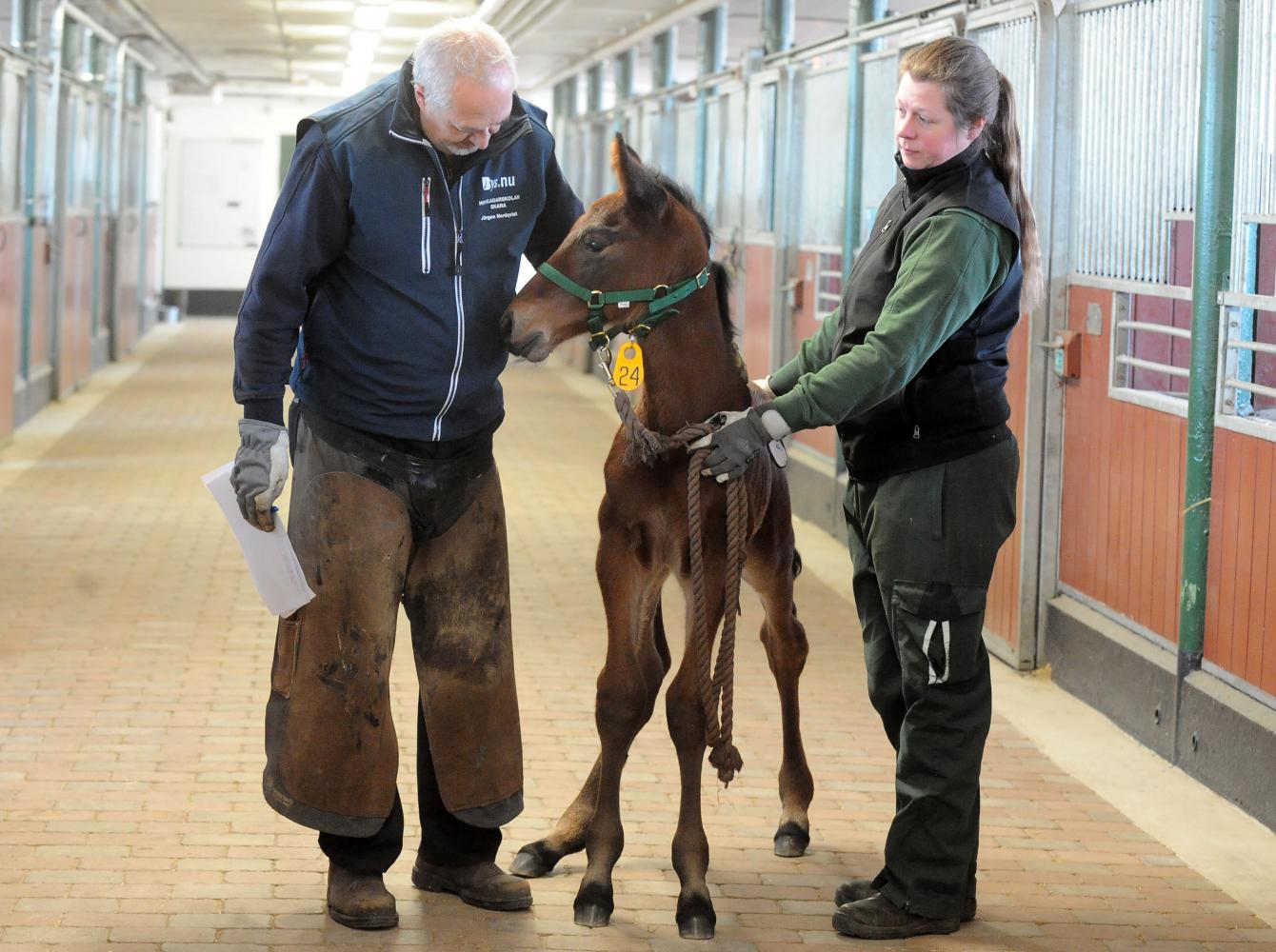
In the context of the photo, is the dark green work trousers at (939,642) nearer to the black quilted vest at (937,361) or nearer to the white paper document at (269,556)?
the black quilted vest at (937,361)

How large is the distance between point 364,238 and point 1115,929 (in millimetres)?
2094

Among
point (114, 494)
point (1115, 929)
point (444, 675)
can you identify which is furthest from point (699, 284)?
point (114, 494)

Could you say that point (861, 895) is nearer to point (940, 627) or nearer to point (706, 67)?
point (940, 627)

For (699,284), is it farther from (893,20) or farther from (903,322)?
(893,20)

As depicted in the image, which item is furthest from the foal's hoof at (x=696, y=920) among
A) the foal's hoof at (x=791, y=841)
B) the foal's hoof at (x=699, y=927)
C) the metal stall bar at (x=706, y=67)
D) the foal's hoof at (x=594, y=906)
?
the metal stall bar at (x=706, y=67)

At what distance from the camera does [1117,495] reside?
530 centimetres

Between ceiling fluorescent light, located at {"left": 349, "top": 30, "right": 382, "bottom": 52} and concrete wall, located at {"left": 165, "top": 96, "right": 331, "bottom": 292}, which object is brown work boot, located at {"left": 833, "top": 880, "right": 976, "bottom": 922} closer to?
ceiling fluorescent light, located at {"left": 349, "top": 30, "right": 382, "bottom": 52}

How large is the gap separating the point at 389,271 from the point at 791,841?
1653mm

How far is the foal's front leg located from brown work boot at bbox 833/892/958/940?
48 cm

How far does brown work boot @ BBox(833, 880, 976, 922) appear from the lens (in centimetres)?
351

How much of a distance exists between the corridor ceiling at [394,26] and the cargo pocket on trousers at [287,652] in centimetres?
966

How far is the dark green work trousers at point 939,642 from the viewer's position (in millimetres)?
3287

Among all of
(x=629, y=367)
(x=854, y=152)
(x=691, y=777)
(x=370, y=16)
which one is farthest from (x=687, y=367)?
(x=370, y=16)

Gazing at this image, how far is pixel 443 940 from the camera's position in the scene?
332 cm
